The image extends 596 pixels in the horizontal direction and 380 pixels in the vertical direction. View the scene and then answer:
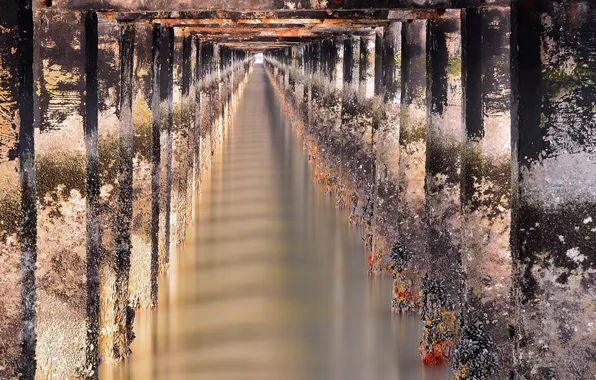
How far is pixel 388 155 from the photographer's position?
11.3 meters

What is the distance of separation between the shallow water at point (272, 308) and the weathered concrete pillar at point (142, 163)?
513mm

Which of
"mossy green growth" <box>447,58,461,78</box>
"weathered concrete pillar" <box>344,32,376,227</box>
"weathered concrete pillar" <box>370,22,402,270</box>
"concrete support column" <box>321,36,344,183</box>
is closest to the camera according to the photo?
"mossy green growth" <box>447,58,461,78</box>

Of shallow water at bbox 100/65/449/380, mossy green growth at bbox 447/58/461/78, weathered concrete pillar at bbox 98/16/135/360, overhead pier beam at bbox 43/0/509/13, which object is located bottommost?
shallow water at bbox 100/65/449/380

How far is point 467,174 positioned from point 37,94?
298 cm

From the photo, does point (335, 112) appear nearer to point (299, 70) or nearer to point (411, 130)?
point (299, 70)

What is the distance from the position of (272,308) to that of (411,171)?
77.1 inches

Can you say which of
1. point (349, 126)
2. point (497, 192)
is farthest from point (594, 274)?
point (349, 126)

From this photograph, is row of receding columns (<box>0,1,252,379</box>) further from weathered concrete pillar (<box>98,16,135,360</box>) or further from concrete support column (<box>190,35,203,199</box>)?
concrete support column (<box>190,35,203,199</box>)

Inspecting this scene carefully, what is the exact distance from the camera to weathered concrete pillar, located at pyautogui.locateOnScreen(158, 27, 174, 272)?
1053cm

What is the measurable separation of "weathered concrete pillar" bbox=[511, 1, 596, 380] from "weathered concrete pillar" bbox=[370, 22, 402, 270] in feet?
20.6

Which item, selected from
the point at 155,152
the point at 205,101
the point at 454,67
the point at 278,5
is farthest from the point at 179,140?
Answer: the point at 205,101

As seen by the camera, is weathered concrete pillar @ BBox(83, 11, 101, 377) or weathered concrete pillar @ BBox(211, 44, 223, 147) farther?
weathered concrete pillar @ BBox(211, 44, 223, 147)

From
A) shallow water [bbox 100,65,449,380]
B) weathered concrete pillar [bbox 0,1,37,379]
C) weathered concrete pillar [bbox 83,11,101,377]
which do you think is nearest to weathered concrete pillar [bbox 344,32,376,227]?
shallow water [bbox 100,65,449,380]

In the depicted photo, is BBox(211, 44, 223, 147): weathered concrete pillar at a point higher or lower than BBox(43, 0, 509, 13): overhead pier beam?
lower
